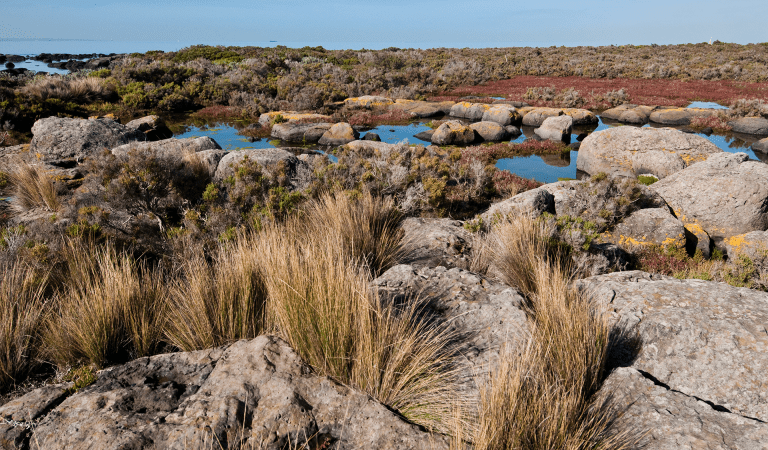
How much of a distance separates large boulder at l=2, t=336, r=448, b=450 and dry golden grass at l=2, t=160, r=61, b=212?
6692mm

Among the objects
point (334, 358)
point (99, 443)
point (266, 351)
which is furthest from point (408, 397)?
point (99, 443)

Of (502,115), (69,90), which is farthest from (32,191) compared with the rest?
(502,115)

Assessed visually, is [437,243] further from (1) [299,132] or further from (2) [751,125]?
(2) [751,125]

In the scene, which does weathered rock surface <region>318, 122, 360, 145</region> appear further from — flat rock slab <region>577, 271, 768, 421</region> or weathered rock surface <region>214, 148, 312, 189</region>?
flat rock slab <region>577, 271, 768, 421</region>

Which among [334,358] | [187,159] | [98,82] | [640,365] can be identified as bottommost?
[640,365]

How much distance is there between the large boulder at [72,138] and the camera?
373 inches

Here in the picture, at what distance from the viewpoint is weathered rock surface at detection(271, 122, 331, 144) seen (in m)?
15.5

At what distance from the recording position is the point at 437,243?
5.23 m

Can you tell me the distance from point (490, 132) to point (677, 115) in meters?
10.4

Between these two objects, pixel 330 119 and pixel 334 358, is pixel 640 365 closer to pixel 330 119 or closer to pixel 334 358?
pixel 334 358

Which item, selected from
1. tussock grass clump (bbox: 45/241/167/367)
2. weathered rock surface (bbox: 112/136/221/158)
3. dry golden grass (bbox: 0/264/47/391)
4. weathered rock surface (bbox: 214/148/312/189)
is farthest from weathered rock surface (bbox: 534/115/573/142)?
dry golden grass (bbox: 0/264/47/391)

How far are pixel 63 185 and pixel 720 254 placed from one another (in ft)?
40.4

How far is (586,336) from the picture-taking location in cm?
263

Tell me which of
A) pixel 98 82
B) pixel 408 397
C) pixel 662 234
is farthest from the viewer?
pixel 98 82
